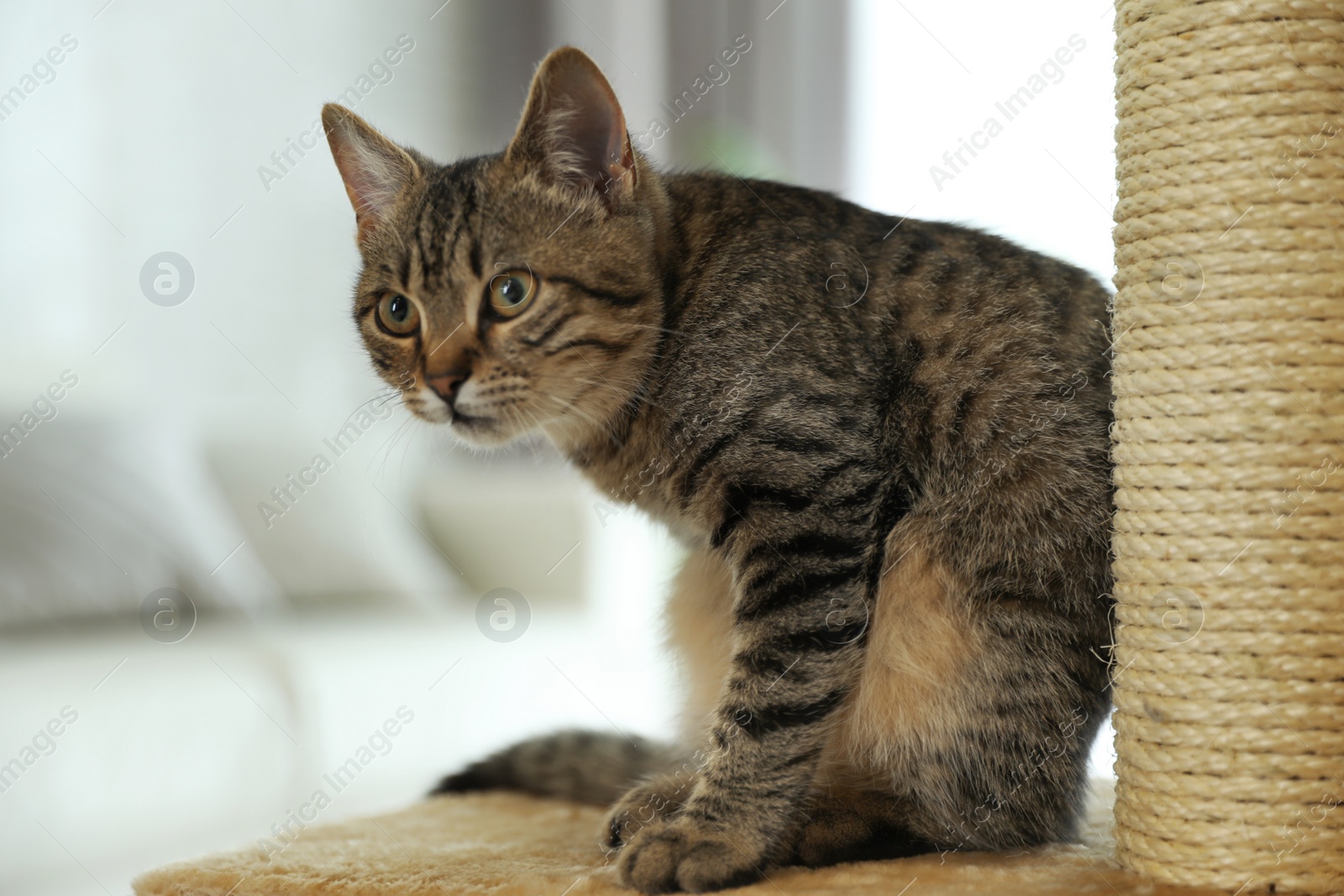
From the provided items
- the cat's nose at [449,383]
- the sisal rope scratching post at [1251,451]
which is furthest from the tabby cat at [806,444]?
the sisal rope scratching post at [1251,451]

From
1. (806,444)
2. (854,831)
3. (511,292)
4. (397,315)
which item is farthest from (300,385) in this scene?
(854,831)

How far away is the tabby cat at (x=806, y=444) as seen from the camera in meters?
1.23

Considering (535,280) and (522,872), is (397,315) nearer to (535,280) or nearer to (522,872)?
(535,280)

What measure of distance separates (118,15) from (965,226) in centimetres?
241

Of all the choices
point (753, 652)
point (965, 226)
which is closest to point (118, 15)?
point (965, 226)

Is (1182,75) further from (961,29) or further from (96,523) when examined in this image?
(96,523)

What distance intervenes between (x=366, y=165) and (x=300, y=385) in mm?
1822

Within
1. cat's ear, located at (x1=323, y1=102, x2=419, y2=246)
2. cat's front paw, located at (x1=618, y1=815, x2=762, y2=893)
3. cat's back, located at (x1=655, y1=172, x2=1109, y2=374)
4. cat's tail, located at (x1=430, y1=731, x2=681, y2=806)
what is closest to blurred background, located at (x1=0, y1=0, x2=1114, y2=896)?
cat's tail, located at (x1=430, y1=731, x2=681, y2=806)

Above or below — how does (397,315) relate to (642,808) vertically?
above

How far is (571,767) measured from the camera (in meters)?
1.67

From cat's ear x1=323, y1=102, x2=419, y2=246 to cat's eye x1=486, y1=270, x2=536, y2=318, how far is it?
290 millimetres

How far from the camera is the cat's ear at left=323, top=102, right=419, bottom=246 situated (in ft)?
4.94

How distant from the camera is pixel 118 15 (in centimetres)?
275

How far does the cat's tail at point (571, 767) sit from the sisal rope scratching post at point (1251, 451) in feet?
2.64
